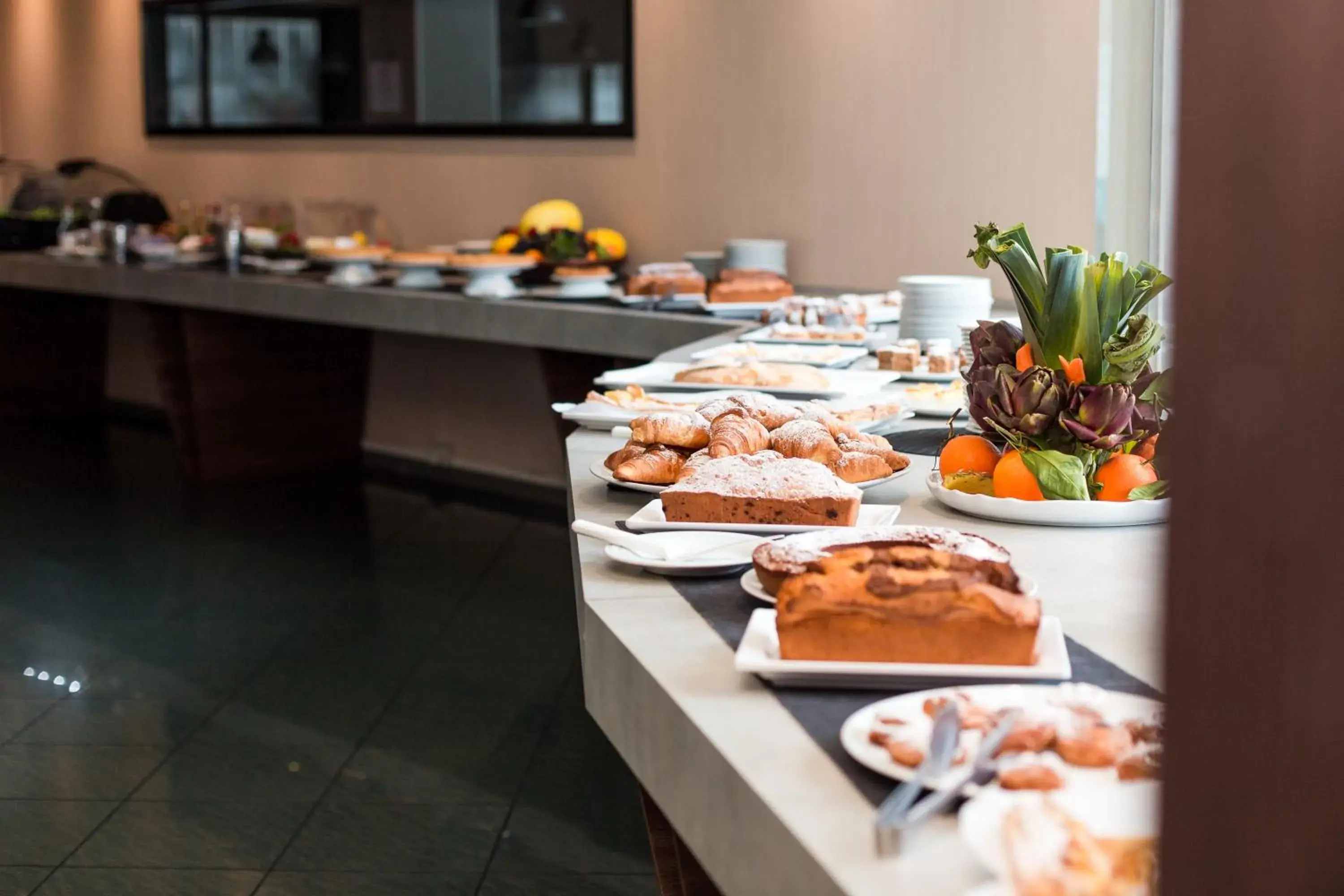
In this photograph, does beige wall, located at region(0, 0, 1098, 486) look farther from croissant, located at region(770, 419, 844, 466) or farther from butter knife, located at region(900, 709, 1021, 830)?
butter knife, located at region(900, 709, 1021, 830)

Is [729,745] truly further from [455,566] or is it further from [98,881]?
[455,566]

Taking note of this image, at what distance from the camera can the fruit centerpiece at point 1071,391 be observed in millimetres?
1462

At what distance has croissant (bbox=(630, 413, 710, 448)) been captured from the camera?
1.62 metres

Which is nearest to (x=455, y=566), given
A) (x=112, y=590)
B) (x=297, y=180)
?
(x=112, y=590)

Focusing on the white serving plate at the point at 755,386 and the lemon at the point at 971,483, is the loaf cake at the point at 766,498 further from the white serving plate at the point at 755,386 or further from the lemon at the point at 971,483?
the white serving plate at the point at 755,386

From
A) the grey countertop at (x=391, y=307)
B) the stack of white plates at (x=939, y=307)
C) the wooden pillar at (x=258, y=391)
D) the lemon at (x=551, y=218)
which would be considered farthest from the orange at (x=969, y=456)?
the wooden pillar at (x=258, y=391)

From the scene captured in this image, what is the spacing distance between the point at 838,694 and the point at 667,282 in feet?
9.54

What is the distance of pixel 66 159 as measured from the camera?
786cm

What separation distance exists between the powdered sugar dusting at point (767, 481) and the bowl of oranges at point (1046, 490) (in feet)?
0.50

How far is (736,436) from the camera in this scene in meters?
1.57

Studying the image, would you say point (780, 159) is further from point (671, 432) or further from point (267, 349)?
point (671, 432)

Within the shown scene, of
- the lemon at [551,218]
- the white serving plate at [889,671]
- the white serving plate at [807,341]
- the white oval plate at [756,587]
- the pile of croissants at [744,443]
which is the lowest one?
the white serving plate at [889,671]

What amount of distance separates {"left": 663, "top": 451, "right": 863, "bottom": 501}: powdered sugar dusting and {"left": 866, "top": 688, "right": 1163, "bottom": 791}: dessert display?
0.50 meters

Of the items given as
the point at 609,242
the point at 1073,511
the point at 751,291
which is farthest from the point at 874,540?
the point at 609,242
